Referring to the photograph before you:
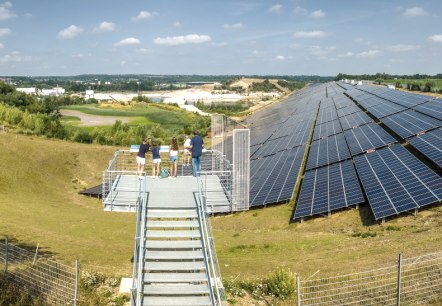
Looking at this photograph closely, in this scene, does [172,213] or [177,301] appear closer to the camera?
[177,301]

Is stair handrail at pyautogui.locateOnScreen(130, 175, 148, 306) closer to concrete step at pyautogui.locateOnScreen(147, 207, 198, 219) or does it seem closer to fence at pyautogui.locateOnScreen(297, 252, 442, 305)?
concrete step at pyautogui.locateOnScreen(147, 207, 198, 219)

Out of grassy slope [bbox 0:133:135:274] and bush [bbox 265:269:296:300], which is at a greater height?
bush [bbox 265:269:296:300]

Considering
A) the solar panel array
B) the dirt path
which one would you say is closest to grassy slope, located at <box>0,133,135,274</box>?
the solar panel array

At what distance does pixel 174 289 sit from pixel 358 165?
2044 centimetres

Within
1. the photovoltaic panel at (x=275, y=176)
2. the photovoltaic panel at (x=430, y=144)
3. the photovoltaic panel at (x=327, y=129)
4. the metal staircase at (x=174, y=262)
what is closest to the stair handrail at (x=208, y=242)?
the metal staircase at (x=174, y=262)

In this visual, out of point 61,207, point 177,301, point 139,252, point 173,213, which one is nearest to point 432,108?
point 61,207

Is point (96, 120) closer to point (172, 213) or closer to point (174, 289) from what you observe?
point (172, 213)

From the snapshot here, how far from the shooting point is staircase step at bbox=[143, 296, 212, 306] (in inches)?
523

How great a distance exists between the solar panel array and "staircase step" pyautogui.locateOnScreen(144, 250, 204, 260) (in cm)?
1262

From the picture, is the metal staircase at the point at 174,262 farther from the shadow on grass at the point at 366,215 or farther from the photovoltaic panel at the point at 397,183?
the shadow on grass at the point at 366,215

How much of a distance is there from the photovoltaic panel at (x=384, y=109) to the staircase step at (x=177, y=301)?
40.5 meters

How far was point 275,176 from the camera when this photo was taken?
3412cm

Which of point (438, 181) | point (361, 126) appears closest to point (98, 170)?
point (361, 126)

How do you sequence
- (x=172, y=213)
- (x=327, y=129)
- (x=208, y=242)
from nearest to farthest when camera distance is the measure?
(x=208, y=242)
(x=172, y=213)
(x=327, y=129)
